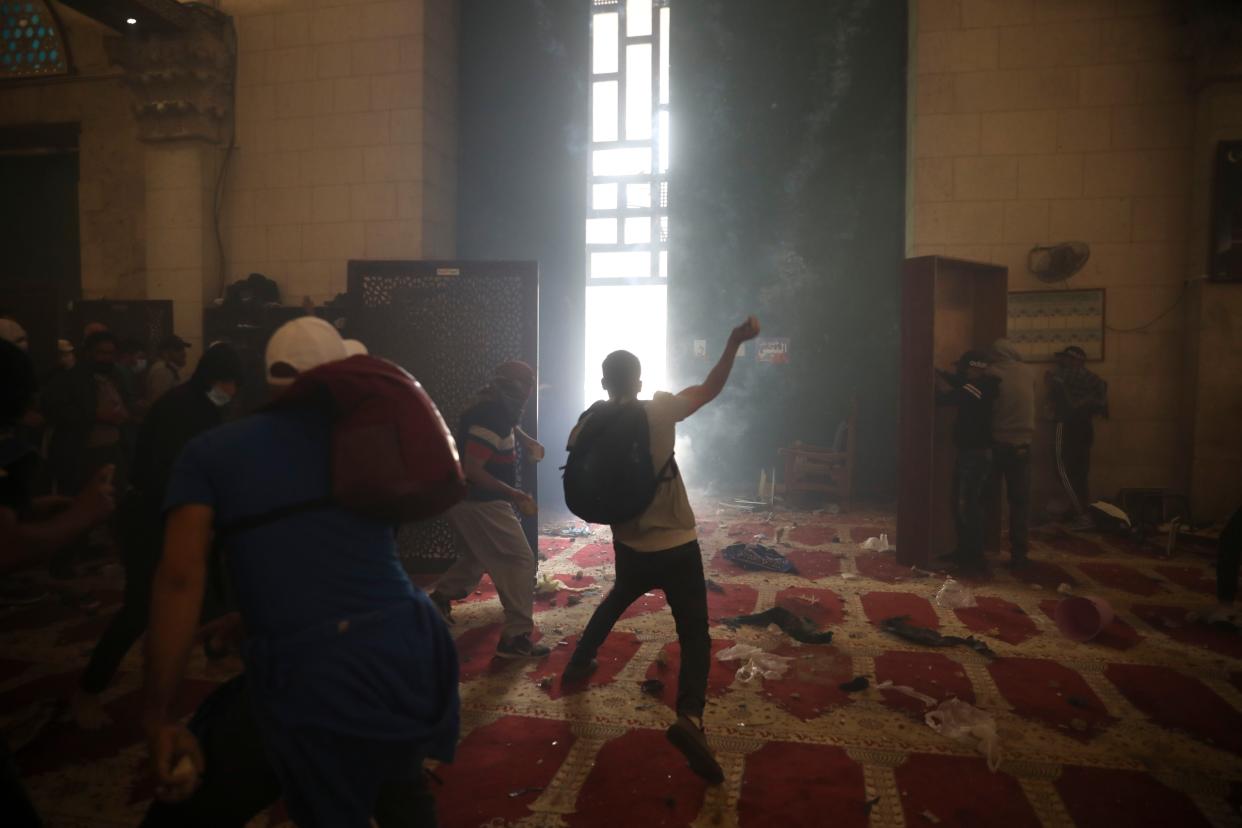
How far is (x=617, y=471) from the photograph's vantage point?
3049 mm

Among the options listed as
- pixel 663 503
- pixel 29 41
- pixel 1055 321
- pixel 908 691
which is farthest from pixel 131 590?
pixel 29 41

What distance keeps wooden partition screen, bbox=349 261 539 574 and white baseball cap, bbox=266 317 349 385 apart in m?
4.49

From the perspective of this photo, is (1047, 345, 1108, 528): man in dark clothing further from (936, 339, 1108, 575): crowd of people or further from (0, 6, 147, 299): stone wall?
(0, 6, 147, 299): stone wall

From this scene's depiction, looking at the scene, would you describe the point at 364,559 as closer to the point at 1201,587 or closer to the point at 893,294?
the point at 1201,587

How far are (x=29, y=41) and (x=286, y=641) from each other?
11.4 m

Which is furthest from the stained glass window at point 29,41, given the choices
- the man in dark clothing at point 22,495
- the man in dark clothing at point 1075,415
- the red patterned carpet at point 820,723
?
the man in dark clothing at point 1075,415

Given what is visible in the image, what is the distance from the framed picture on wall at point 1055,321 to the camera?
789cm

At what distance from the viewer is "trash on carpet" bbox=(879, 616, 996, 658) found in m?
4.38

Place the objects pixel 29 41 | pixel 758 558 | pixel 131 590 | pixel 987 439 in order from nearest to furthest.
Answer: pixel 131 590 → pixel 987 439 → pixel 758 558 → pixel 29 41

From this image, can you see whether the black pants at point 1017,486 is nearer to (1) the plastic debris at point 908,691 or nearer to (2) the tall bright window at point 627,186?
(1) the plastic debris at point 908,691

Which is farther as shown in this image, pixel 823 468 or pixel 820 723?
pixel 823 468

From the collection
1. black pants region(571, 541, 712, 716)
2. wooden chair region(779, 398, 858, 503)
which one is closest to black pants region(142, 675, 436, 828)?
black pants region(571, 541, 712, 716)

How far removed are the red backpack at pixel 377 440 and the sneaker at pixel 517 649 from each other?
2.98 metres

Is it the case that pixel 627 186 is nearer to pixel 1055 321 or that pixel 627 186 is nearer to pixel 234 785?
Answer: pixel 1055 321
